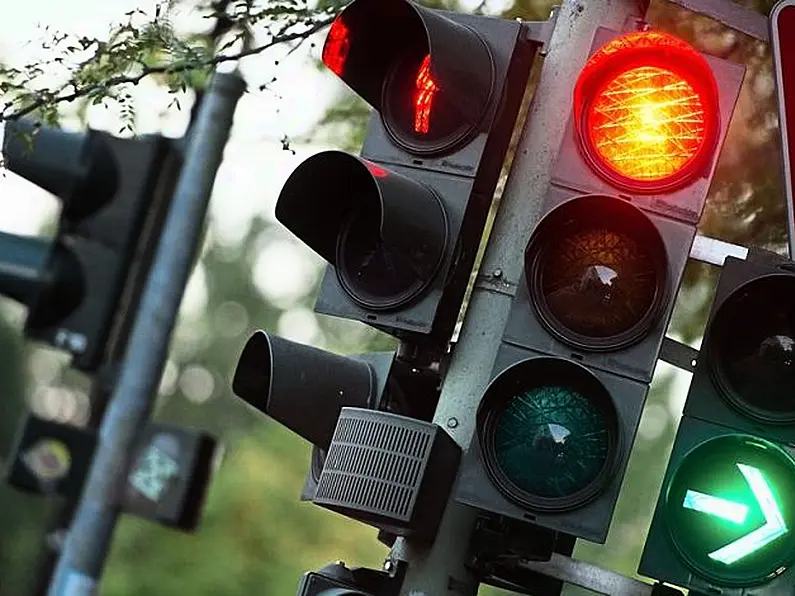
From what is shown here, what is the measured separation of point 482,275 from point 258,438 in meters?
32.0

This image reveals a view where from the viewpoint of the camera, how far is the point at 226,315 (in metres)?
48.3

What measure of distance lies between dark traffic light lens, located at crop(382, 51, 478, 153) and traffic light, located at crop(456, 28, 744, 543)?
0.34m

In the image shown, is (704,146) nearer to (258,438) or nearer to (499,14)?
(499,14)

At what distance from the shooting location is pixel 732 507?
4066 mm

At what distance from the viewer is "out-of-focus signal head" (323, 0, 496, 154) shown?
4.48 metres

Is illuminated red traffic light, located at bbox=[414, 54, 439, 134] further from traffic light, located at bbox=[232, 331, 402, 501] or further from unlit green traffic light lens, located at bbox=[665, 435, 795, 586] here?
unlit green traffic light lens, located at bbox=[665, 435, 795, 586]

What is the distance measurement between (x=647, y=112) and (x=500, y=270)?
558 millimetres

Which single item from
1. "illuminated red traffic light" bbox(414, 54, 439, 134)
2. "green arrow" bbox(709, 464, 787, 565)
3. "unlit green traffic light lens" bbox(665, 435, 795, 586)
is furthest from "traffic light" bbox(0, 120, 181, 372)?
"green arrow" bbox(709, 464, 787, 565)

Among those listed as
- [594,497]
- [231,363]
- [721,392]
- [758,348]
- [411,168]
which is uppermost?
[231,363]

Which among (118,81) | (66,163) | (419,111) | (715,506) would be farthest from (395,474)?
(66,163)

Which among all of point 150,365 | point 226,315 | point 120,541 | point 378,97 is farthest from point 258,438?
point 378,97

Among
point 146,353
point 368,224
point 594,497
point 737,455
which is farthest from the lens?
point 146,353

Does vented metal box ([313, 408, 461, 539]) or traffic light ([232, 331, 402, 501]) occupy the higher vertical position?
traffic light ([232, 331, 402, 501])

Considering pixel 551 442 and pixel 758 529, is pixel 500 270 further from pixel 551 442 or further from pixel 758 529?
pixel 758 529
